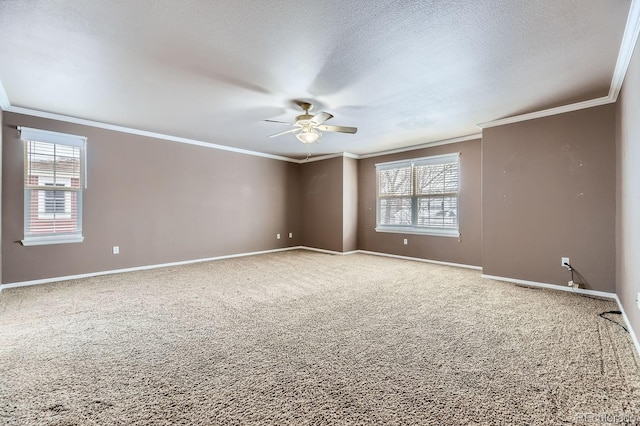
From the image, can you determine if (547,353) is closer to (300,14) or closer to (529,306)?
(529,306)

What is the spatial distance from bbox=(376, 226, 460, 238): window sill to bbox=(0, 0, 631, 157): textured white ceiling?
2245 millimetres

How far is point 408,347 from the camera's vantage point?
2.30m

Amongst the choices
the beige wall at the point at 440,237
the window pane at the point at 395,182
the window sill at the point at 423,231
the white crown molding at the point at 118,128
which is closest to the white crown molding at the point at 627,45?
the beige wall at the point at 440,237

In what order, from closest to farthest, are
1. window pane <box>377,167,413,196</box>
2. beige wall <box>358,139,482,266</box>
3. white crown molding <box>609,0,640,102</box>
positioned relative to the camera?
white crown molding <box>609,0,640,102</box> → beige wall <box>358,139,482,266</box> → window pane <box>377,167,413,196</box>

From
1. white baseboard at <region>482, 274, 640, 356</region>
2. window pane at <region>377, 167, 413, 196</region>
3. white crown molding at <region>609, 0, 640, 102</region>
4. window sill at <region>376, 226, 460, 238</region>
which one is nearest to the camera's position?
white crown molding at <region>609, 0, 640, 102</region>

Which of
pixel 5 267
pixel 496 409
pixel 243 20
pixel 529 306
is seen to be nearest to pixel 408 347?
pixel 496 409

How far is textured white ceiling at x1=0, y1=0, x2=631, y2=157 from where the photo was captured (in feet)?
6.61

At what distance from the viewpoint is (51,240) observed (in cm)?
425

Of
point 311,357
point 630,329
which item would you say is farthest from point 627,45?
point 311,357

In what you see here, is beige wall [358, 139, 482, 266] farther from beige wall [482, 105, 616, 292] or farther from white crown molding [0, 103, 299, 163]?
white crown molding [0, 103, 299, 163]

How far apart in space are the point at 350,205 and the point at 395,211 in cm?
112

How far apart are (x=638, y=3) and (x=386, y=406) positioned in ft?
9.87

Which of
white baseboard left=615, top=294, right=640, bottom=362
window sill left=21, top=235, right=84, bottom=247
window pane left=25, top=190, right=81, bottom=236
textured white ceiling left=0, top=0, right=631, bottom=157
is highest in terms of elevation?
textured white ceiling left=0, top=0, right=631, bottom=157

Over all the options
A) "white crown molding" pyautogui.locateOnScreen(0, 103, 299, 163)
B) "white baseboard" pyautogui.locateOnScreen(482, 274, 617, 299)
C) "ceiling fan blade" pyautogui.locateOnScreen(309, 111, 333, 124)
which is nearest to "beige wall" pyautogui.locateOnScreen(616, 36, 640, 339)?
"white baseboard" pyautogui.locateOnScreen(482, 274, 617, 299)
